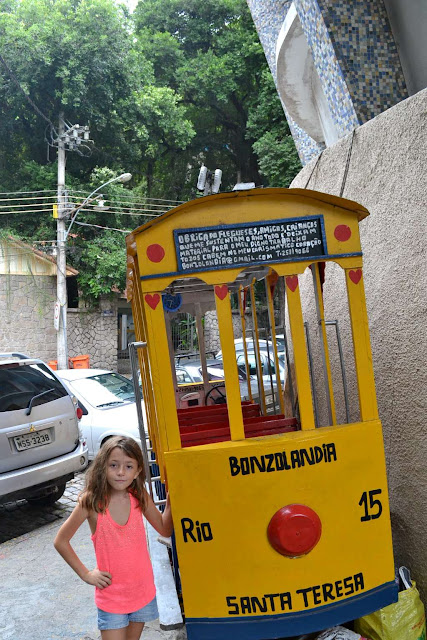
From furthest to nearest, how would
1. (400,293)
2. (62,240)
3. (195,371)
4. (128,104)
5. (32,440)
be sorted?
(128,104) < (62,240) < (195,371) < (32,440) < (400,293)

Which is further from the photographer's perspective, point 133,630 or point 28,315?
point 28,315

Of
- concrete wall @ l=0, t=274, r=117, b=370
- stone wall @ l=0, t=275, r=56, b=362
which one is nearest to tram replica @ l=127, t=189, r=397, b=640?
stone wall @ l=0, t=275, r=56, b=362

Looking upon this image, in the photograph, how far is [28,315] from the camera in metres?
22.8

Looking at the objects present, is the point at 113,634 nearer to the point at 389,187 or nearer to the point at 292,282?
the point at 292,282

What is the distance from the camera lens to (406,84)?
496 cm

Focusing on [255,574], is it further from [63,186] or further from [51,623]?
[63,186]

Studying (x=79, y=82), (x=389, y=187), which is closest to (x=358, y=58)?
(x=389, y=187)

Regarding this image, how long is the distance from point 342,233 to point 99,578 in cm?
205

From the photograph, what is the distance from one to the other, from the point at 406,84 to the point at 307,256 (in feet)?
9.06

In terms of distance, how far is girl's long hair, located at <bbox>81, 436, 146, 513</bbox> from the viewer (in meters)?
2.67

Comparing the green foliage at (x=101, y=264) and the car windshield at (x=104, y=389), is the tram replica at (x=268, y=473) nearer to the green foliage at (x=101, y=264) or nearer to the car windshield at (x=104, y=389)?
the car windshield at (x=104, y=389)

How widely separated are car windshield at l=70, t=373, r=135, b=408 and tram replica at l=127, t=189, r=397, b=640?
592 cm

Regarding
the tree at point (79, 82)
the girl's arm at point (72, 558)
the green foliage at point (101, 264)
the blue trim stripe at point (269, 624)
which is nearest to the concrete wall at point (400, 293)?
the blue trim stripe at point (269, 624)

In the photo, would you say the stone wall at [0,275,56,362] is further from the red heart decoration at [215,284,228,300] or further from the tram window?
the red heart decoration at [215,284,228,300]
